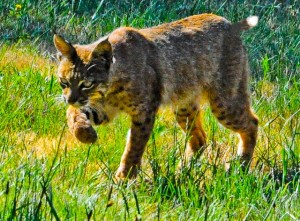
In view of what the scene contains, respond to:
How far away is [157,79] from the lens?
5875mm

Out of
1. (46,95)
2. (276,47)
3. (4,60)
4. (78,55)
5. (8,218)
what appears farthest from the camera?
(276,47)

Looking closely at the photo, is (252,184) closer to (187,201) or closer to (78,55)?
(187,201)

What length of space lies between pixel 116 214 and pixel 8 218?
2.48 ft

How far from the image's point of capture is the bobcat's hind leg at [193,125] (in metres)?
6.42

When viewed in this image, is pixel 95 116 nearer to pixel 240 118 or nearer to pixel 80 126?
pixel 80 126

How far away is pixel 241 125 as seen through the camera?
6398 mm

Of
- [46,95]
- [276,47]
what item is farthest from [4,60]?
[276,47]

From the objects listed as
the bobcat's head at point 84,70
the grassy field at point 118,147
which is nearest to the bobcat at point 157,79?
the bobcat's head at point 84,70

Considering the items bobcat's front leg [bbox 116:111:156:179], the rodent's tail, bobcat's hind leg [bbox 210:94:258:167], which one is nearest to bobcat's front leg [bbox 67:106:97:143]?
bobcat's front leg [bbox 116:111:156:179]

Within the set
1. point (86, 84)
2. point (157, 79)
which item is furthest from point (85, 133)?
point (157, 79)

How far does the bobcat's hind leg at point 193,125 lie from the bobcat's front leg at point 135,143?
755 mm

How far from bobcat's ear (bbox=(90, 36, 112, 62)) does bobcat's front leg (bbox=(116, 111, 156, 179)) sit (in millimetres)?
466

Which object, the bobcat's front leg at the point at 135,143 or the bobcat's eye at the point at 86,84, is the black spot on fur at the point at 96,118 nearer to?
the bobcat's front leg at the point at 135,143

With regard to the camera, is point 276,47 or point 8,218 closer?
point 8,218
